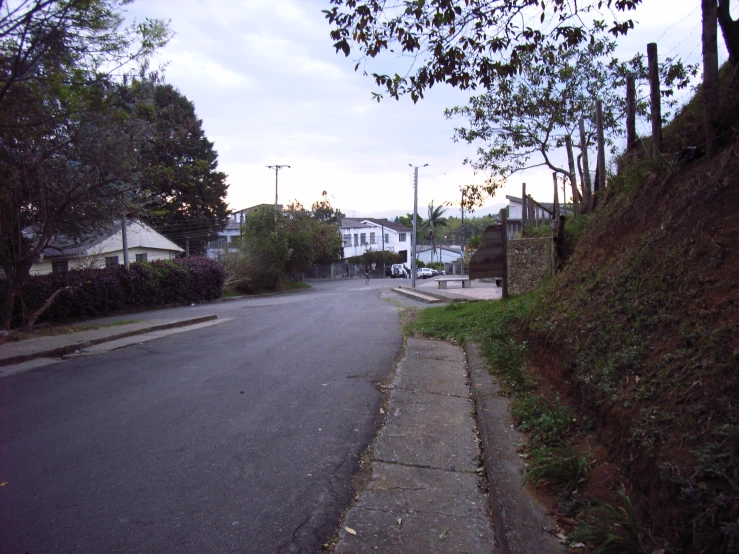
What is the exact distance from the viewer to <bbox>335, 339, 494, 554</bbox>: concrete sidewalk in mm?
3385

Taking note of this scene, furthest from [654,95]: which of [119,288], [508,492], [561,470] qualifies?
[119,288]

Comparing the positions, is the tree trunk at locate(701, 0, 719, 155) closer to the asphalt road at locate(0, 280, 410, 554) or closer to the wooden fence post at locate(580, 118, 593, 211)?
the asphalt road at locate(0, 280, 410, 554)

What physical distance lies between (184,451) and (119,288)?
20.0 m

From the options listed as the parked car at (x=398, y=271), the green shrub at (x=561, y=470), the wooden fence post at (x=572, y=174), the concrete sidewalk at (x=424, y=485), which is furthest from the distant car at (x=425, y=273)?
the green shrub at (x=561, y=470)

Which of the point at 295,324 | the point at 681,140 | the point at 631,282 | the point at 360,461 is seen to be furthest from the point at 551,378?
the point at 295,324

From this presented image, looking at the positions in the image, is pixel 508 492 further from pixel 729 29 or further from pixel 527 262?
pixel 527 262

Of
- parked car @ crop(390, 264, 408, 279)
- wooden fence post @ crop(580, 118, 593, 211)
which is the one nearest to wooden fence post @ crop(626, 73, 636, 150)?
wooden fence post @ crop(580, 118, 593, 211)

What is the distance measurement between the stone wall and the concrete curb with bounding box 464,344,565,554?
30.5 feet

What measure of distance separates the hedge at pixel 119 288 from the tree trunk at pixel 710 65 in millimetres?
17103

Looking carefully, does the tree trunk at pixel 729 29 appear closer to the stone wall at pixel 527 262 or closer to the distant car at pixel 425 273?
the stone wall at pixel 527 262

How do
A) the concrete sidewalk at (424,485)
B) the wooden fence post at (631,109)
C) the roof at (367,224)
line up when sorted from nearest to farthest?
the concrete sidewalk at (424,485) → the wooden fence post at (631,109) → the roof at (367,224)

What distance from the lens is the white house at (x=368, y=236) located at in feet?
261

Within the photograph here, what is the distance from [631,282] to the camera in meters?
5.23

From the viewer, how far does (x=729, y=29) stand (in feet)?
21.7
